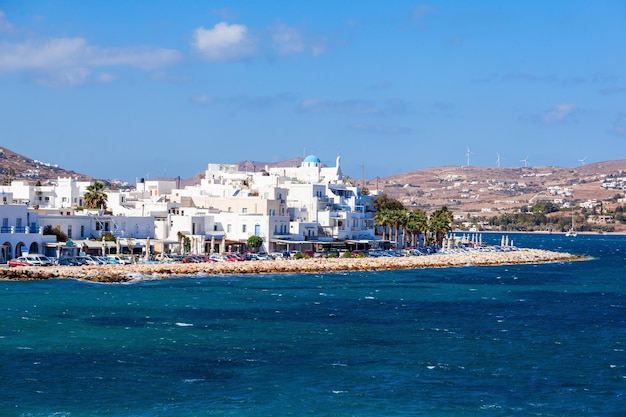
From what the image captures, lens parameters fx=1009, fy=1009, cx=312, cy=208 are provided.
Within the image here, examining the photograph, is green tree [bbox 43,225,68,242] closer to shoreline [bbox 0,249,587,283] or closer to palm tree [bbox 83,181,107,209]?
shoreline [bbox 0,249,587,283]

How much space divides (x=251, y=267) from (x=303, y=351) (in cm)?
4394

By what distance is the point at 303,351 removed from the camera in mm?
42969

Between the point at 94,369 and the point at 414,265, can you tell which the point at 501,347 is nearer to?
the point at 94,369

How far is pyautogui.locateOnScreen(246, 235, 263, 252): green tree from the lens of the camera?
99562mm

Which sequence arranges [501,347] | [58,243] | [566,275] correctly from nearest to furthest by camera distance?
[501,347] < [58,243] < [566,275]

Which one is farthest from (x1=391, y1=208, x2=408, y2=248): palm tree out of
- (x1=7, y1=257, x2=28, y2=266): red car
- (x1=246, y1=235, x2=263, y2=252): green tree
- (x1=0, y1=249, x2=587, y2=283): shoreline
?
(x1=7, y1=257, x2=28, y2=266): red car

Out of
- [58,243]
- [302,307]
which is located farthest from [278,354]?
[58,243]

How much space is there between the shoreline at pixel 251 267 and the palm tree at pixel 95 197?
18.6 meters

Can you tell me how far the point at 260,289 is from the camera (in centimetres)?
7062

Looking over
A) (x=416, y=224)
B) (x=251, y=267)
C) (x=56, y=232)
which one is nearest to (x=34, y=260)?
(x=56, y=232)

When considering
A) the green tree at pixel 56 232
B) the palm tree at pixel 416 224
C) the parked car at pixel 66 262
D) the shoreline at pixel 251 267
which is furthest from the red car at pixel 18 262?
the palm tree at pixel 416 224

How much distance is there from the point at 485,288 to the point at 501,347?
3216 centimetres

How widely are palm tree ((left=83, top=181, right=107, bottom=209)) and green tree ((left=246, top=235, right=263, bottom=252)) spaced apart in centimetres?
1521

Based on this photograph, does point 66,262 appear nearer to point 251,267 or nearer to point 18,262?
point 18,262
